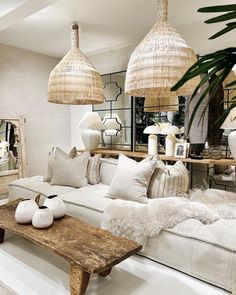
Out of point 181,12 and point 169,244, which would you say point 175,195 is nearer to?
point 169,244

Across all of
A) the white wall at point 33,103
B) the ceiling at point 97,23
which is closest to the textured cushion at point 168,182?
the ceiling at point 97,23

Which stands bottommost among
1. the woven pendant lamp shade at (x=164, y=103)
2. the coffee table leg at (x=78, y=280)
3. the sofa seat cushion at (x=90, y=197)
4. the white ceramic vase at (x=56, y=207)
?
the coffee table leg at (x=78, y=280)

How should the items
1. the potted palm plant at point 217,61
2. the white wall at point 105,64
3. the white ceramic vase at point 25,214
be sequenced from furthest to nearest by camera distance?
1. the white wall at point 105,64
2. the white ceramic vase at point 25,214
3. the potted palm plant at point 217,61

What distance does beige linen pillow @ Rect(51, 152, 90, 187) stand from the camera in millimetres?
3361

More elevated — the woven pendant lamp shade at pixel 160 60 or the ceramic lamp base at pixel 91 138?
the woven pendant lamp shade at pixel 160 60

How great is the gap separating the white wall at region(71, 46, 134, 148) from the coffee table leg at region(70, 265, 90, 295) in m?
3.47

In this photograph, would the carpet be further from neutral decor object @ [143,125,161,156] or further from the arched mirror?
the arched mirror

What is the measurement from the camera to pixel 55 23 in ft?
11.0

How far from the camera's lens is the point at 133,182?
2.78m

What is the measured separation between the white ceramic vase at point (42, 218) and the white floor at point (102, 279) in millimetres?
370

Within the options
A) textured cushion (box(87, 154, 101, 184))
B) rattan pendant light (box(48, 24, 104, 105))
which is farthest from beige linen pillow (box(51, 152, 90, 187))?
rattan pendant light (box(48, 24, 104, 105))

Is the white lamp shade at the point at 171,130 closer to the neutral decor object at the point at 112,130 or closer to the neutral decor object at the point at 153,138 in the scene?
the neutral decor object at the point at 153,138

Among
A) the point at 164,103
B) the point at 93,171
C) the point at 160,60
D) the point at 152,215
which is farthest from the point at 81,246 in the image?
the point at 164,103

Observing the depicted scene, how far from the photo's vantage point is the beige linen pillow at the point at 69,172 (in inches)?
132
